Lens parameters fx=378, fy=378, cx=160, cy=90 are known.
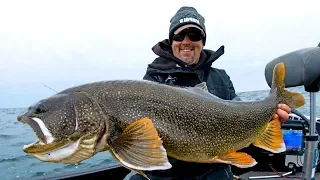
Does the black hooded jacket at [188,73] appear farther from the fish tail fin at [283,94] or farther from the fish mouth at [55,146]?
the fish mouth at [55,146]

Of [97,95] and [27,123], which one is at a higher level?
[97,95]

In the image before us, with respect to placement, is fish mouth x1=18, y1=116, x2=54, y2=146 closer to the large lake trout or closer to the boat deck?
the large lake trout

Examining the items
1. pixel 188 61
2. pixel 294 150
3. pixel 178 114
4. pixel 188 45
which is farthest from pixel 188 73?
pixel 294 150

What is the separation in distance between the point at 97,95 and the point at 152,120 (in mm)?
443

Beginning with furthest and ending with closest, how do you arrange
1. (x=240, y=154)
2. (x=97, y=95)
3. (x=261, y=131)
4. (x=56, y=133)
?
(x=261, y=131) < (x=240, y=154) < (x=97, y=95) < (x=56, y=133)

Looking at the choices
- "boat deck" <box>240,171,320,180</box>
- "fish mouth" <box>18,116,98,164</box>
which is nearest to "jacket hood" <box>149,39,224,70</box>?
"fish mouth" <box>18,116,98,164</box>

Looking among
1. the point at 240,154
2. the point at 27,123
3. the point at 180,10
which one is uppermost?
the point at 180,10

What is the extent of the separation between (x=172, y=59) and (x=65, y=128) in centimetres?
184

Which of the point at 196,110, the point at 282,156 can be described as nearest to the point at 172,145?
the point at 196,110

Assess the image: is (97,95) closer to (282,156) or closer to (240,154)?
(240,154)

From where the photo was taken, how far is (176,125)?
2887mm

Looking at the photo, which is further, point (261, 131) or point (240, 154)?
point (261, 131)

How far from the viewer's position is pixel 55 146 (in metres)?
2.53

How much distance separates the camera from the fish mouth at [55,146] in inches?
99.7
